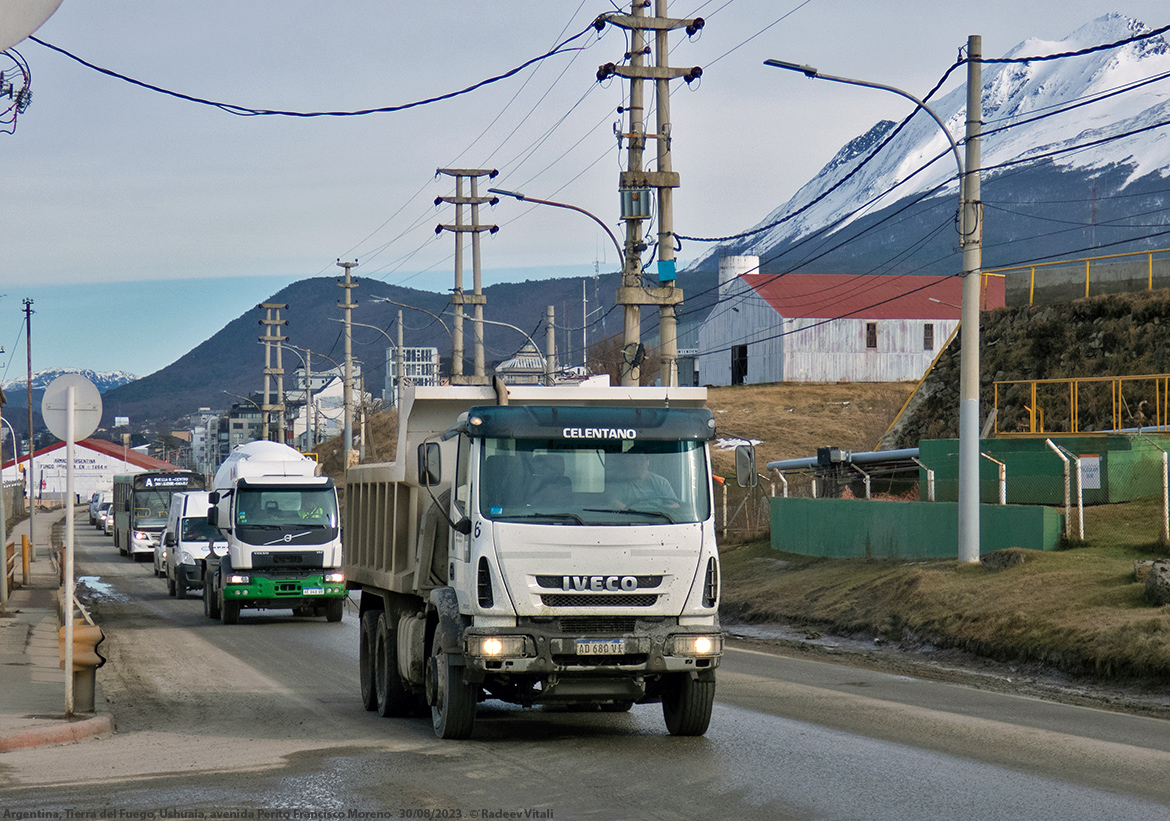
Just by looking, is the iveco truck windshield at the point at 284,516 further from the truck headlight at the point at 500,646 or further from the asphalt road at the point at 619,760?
the truck headlight at the point at 500,646

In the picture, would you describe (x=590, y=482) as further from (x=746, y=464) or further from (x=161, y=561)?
(x=161, y=561)

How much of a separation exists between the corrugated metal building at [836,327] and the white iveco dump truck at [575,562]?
62.9 m

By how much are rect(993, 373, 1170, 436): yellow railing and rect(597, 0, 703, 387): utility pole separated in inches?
372

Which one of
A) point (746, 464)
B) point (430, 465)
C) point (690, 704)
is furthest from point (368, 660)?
point (746, 464)

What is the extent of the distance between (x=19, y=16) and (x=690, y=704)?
7292mm

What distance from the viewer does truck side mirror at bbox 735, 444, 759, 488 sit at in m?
11.4

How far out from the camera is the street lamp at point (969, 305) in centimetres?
2112

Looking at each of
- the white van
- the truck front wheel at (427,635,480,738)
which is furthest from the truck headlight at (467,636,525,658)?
the white van

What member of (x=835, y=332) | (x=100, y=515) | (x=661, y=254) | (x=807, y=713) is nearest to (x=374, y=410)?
(x=100, y=515)

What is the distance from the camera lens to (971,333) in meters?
21.6

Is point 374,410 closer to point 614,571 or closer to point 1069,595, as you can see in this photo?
point 1069,595

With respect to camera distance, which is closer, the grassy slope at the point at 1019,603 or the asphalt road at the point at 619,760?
the asphalt road at the point at 619,760

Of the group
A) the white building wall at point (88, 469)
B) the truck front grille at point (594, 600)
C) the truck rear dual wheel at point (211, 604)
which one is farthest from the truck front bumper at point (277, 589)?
the white building wall at point (88, 469)

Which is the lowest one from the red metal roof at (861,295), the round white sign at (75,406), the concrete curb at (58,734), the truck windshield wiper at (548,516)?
the concrete curb at (58,734)
